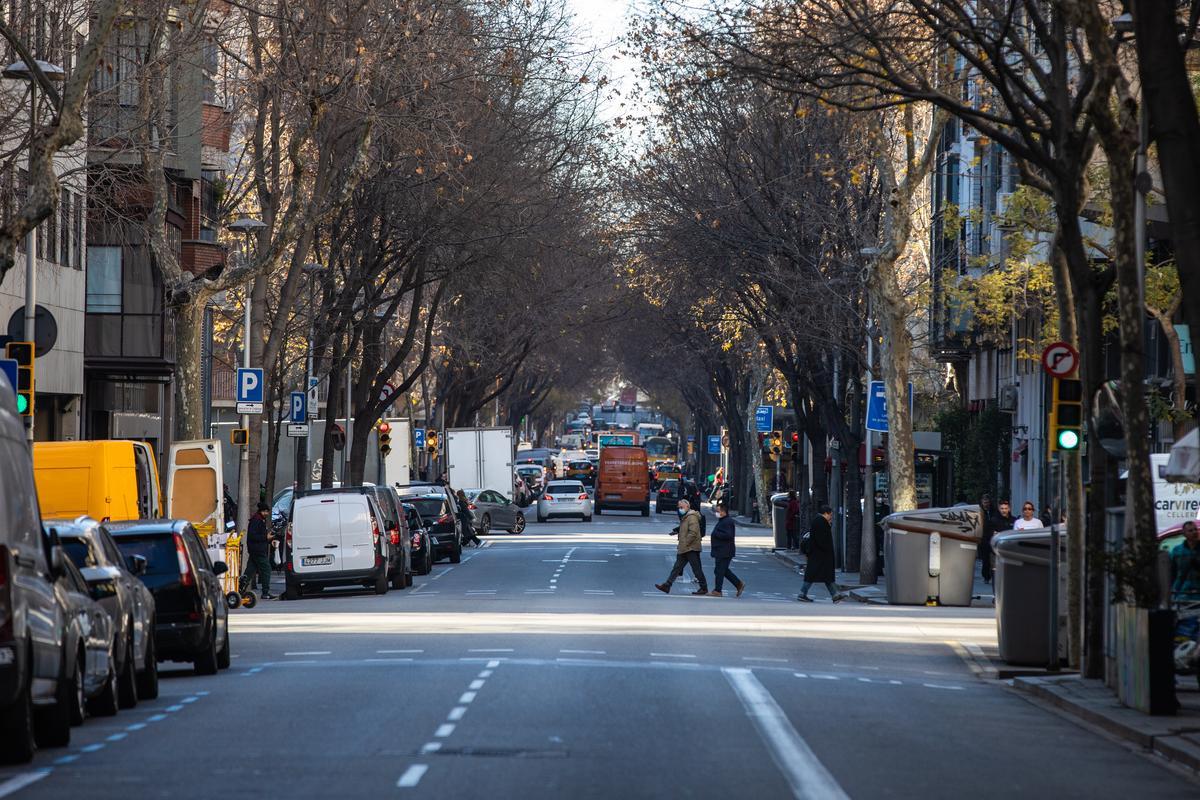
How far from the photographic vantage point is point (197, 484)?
33.6 m

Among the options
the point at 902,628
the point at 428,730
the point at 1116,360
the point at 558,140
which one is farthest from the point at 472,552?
the point at 428,730

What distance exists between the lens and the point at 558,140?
4353 cm

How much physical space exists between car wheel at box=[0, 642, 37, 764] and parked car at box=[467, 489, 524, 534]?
171ft

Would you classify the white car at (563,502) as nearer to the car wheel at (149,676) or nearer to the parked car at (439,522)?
the parked car at (439,522)

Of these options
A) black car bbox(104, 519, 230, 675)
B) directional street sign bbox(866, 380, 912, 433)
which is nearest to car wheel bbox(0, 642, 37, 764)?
black car bbox(104, 519, 230, 675)

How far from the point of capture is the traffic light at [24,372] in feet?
73.4

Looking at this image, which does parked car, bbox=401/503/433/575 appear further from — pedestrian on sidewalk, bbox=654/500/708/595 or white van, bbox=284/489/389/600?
pedestrian on sidewalk, bbox=654/500/708/595

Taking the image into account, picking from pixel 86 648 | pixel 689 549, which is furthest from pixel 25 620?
pixel 689 549

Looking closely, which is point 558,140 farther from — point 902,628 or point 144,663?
point 144,663

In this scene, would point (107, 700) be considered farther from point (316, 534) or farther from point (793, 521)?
point (793, 521)

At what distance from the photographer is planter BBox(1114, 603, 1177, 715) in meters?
15.4

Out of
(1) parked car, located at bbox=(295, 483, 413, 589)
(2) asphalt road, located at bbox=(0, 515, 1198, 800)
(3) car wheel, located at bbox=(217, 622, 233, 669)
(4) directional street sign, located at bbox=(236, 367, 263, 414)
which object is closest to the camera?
(2) asphalt road, located at bbox=(0, 515, 1198, 800)

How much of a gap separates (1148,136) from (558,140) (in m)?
25.9

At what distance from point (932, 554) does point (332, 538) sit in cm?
1000
